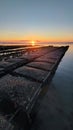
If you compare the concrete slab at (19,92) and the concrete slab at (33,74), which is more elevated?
the concrete slab at (19,92)

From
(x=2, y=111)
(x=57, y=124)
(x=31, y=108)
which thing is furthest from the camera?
(x=57, y=124)

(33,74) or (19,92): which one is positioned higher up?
(19,92)

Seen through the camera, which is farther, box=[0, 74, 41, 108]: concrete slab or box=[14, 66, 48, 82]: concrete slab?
box=[14, 66, 48, 82]: concrete slab

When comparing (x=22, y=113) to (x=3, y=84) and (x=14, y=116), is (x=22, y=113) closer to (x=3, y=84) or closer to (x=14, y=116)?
(x=14, y=116)

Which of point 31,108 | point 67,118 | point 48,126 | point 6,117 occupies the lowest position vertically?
point 67,118

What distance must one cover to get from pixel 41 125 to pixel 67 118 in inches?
44.0

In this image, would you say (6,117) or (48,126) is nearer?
(6,117)

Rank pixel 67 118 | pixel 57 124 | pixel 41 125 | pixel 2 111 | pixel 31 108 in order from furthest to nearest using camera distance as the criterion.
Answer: pixel 67 118 → pixel 57 124 → pixel 41 125 → pixel 31 108 → pixel 2 111

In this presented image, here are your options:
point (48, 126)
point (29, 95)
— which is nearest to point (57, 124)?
point (48, 126)

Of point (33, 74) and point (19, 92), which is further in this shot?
point (33, 74)

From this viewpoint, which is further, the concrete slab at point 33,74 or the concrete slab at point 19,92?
the concrete slab at point 33,74

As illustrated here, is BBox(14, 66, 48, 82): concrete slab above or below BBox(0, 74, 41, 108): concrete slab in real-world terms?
below

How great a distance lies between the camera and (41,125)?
3.03 metres

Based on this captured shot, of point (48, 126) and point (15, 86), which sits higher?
point (15, 86)
